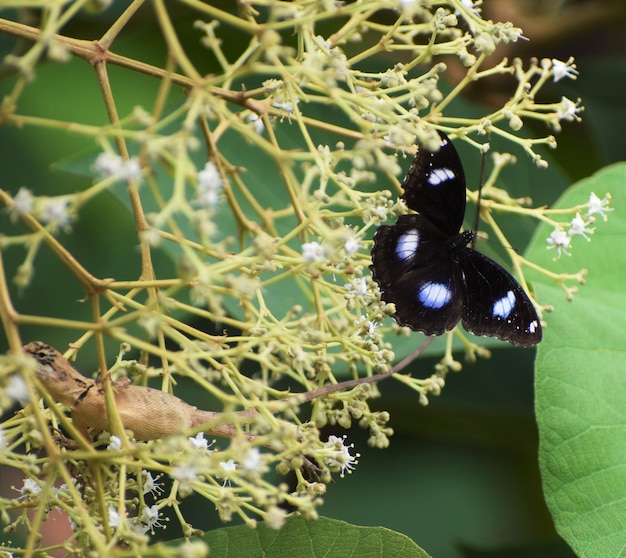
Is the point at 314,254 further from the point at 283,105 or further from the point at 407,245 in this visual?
the point at 407,245

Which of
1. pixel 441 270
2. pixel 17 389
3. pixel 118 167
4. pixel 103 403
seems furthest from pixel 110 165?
pixel 441 270

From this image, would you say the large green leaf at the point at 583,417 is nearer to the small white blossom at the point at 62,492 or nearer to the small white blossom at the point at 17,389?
the small white blossom at the point at 62,492

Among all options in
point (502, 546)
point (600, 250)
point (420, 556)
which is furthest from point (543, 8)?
point (420, 556)

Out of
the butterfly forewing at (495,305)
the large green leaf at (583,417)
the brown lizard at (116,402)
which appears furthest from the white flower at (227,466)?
the large green leaf at (583,417)

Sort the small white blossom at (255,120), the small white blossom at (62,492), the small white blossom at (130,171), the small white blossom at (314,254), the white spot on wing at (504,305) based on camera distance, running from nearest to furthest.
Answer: the small white blossom at (130,171), the small white blossom at (314,254), the small white blossom at (62,492), the small white blossom at (255,120), the white spot on wing at (504,305)

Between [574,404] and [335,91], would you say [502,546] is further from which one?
[335,91]
